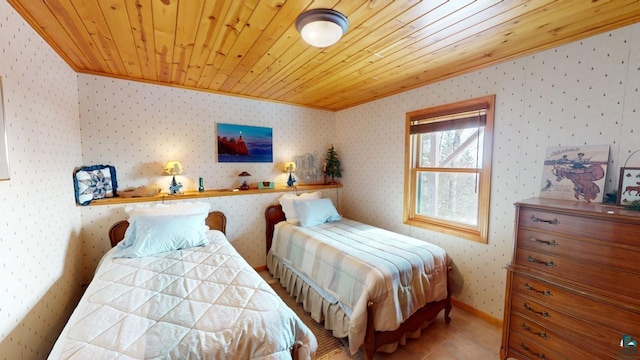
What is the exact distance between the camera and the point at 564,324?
1.45 m

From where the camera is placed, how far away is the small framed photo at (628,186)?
1.45 meters

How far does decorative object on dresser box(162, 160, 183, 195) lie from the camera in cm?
266

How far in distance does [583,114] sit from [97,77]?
4131mm

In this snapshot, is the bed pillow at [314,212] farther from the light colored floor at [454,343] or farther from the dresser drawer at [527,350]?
the dresser drawer at [527,350]

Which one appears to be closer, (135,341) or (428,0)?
(135,341)

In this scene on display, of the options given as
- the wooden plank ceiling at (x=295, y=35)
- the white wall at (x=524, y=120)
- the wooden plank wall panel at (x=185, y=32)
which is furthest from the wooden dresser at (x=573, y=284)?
the wooden plank wall panel at (x=185, y=32)

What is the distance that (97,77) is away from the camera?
2410mm

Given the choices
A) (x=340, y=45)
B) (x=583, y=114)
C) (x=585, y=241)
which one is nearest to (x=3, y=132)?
(x=340, y=45)

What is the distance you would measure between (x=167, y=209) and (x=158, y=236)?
0.38m

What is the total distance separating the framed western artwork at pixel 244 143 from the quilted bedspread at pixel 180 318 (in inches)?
65.1

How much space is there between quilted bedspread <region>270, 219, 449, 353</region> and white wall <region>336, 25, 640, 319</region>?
0.46 m

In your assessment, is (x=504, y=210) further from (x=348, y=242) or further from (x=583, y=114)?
(x=348, y=242)

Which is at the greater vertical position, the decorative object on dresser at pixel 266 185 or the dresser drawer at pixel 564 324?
the decorative object on dresser at pixel 266 185

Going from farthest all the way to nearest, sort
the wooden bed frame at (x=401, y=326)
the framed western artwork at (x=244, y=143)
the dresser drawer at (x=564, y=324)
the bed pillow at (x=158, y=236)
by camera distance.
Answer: the framed western artwork at (x=244, y=143) < the bed pillow at (x=158, y=236) < the wooden bed frame at (x=401, y=326) < the dresser drawer at (x=564, y=324)
